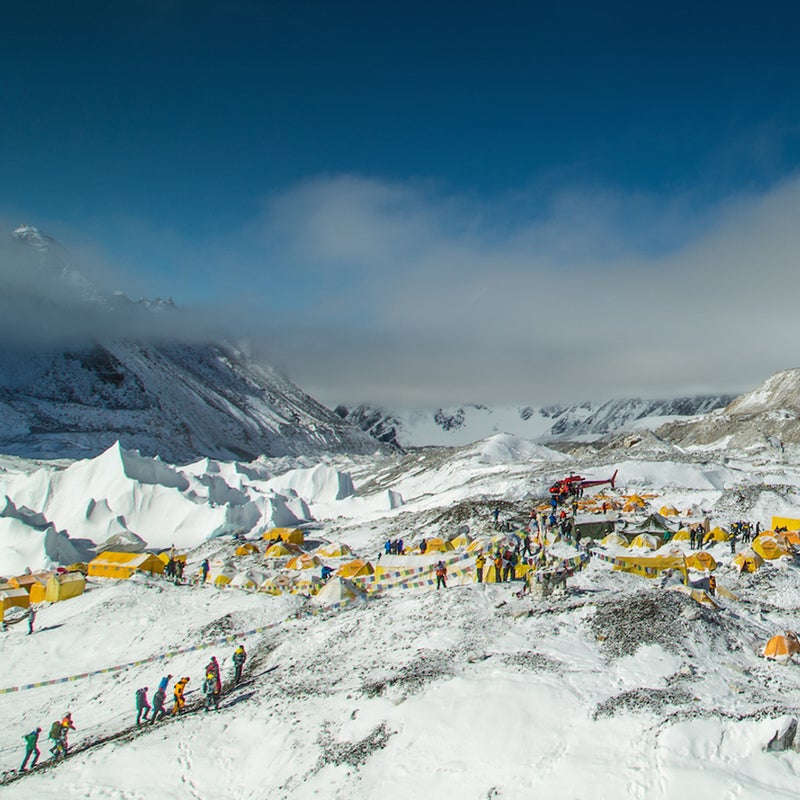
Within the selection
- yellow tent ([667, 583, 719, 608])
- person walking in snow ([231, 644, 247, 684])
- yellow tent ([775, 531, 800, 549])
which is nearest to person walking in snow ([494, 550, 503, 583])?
yellow tent ([667, 583, 719, 608])

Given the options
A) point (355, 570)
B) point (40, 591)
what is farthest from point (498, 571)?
point (40, 591)

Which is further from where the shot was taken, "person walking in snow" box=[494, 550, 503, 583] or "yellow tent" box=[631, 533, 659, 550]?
"yellow tent" box=[631, 533, 659, 550]

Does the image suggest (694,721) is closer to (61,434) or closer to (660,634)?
(660,634)

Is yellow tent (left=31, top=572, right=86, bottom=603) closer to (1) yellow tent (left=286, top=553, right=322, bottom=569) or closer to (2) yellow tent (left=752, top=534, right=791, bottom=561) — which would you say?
(1) yellow tent (left=286, top=553, right=322, bottom=569)

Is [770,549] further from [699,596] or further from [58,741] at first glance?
[58,741]

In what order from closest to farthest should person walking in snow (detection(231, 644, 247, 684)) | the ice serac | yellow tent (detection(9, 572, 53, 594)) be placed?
1. person walking in snow (detection(231, 644, 247, 684))
2. yellow tent (detection(9, 572, 53, 594))
3. the ice serac

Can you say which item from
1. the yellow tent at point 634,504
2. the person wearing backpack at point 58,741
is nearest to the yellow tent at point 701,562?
the yellow tent at point 634,504

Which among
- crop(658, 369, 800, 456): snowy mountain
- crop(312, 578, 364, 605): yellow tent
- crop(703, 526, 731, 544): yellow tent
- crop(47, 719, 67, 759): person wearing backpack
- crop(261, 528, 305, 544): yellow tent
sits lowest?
crop(47, 719, 67, 759): person wearing backpack
